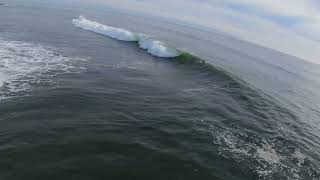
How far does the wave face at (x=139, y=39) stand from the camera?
42.7 meters

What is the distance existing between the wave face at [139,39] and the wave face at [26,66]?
15.1 meters

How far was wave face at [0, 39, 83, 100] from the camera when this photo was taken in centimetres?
2088

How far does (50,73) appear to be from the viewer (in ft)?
82.1

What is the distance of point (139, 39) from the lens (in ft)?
172

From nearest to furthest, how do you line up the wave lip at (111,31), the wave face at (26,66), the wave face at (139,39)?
1. the wave face at (26,66)
2. the wave face at (139,39)
3. the wave lip at (111,31)

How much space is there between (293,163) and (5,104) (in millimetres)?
16563

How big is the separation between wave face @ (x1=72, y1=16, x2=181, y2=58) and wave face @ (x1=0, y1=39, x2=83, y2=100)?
15.1 meters

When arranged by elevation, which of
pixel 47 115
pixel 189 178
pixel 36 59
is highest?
pixel 36 59

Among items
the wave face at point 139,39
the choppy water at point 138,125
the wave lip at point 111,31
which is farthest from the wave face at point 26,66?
the wave lip at point 111,31

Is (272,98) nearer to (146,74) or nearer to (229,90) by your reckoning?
(229,90)

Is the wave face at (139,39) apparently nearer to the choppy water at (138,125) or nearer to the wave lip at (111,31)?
the wave lip at (111,31)

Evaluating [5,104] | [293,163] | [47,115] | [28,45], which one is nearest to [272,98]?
[293,163]

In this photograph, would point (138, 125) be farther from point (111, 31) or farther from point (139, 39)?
point (111, 31)

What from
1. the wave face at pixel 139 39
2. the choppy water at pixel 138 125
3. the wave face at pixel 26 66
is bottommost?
the choppy water at pixel 138 125
